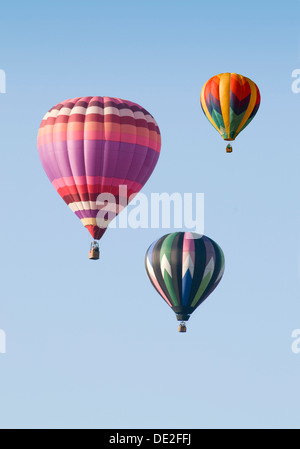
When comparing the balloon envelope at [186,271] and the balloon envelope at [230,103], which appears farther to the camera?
the balloon envelope at [230,103]

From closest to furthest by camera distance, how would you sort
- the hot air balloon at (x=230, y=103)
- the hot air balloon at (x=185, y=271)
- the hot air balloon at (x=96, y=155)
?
the hot air balloon at (x=96, y=155) → the hot air balloon at (x=185, y=271) → the hot air balloon at (x=230, y=103)

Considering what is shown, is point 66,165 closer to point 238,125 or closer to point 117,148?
point 117,148

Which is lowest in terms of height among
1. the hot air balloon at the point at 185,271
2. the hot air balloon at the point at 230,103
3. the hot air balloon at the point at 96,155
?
the hot air balloon at the point at 185,271

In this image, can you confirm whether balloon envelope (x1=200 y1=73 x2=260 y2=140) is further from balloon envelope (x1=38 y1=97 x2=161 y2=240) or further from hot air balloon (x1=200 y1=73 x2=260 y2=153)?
balloon envelope (x1=38 y1=97 x2=161 y2=240)

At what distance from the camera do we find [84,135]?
4766cm

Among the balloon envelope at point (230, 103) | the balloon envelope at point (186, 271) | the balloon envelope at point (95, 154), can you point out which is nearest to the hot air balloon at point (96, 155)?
the balloon envelope at point (95, 154)

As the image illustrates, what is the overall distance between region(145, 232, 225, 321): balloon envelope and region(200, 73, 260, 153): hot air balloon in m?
3.91

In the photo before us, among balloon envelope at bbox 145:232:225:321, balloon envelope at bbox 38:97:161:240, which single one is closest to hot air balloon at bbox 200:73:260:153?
balloon envelope at bbox 38:97:161:240

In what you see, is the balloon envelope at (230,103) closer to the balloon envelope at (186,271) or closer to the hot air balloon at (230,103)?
the hot air balloon at (230,103)

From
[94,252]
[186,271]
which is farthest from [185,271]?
[94,252]

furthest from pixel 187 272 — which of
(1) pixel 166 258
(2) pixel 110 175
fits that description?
(2) pixel 110 175

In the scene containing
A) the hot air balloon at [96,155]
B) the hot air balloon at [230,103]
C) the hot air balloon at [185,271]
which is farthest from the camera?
the hot air balloon at [230,103]

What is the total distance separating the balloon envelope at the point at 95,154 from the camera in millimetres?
47531

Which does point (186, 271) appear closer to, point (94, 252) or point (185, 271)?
point (185, 271)
